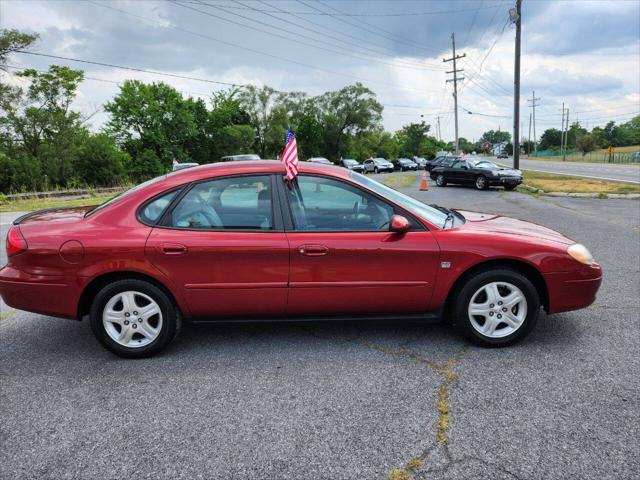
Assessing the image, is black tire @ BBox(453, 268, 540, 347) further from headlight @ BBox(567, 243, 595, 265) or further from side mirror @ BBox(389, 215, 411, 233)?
side mirror @ BBox(389, 215, 411, 233)

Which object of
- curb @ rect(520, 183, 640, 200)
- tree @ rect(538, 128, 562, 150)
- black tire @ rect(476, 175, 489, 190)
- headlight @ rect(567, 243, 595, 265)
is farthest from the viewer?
tree @ rect(538, 128, 562, 150)

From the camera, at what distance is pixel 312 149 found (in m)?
69.2

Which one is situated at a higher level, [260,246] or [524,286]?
[260,246]

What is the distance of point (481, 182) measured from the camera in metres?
20.4

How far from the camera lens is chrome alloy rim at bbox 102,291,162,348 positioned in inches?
136

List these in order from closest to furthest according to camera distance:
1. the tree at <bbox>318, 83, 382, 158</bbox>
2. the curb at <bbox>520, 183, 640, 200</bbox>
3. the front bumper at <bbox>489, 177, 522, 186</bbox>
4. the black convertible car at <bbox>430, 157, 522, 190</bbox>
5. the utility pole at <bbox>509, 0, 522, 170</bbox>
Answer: the curb at <bbox>520, 183, 640, 200</bbox>
the front bumper at <bbox>489, 177, 522, 186</bbox>
the black convertible car at <bbox>430, 157, 522, 190</bbox>
the utility pole at <bbox>509, 0, 522, 170</bbox>
the tree at <bbox>318, 83, 382, 158</bbox>

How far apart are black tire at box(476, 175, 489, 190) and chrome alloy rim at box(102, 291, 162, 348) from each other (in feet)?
62.6

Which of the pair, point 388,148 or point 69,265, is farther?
point 388,148

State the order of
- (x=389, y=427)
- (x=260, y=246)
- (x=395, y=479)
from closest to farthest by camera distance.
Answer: (x=395, y=479), (x=389, y=427), (x=260, y=246)

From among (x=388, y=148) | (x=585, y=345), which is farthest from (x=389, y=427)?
(x=388, y=148)

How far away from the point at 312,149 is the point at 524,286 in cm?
6733

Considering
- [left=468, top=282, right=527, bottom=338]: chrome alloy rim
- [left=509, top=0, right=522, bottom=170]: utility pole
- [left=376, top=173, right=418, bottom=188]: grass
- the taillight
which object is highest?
[left=509, top=0, right=522, bottom=170]: utility pole

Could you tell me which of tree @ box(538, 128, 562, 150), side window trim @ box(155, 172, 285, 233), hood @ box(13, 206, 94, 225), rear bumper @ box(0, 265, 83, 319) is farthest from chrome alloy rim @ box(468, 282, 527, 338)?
tree @ box(538, 128, 562, 150)

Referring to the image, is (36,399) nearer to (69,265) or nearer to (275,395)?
(69,265)
